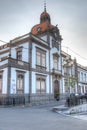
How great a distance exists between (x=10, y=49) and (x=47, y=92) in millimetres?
9138

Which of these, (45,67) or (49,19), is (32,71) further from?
(49,19)

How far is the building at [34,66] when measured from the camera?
75.9ft

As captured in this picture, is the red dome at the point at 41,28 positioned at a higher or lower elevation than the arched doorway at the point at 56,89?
higher

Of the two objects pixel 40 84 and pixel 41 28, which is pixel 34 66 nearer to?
pixel 40 84

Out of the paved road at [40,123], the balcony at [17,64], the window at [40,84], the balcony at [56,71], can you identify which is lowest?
the paved road at [40,123]

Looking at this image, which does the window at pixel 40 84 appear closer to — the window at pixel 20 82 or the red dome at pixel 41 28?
the window at pixel 20 82

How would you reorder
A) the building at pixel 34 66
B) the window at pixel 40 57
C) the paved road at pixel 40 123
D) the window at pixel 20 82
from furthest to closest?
1. the window at pixel 40 57
2. the window at pixel 20 82
3. the building at pixel 34 66
4. the paved road at pixel 40 123

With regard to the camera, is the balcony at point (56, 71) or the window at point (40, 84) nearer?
the window at point (40, 84)

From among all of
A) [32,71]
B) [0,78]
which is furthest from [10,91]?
[32,71]

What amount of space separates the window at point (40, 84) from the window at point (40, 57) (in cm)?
204

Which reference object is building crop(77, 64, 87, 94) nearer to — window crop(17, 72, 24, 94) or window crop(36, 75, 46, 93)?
window crop(36, 75, 46, 93)

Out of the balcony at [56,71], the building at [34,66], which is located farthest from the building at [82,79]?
the balcony at [56,71]

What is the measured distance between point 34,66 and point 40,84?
10.1 ft

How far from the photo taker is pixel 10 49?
29.5 metres
